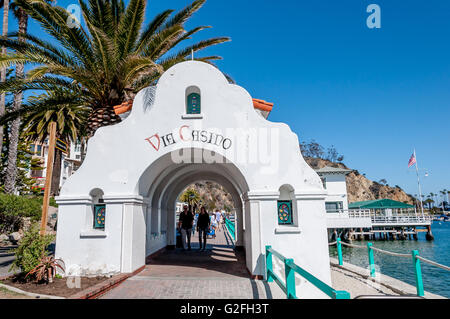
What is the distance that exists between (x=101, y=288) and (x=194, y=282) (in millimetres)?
2197

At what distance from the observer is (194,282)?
24.1 ft

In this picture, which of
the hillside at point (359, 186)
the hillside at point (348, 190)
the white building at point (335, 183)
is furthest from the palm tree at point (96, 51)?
the hillside at point (359, 186)

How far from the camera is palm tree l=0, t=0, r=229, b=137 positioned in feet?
30.5

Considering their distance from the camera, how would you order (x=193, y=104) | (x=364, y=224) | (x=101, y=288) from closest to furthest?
(x=101, y=288)
(x=193, y=104)
(x=364, y=224)

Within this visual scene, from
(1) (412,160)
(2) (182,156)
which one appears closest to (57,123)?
(2) (182,156)

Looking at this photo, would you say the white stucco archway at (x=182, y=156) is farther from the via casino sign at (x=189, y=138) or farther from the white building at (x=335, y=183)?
the white building at (x=335, y=183)

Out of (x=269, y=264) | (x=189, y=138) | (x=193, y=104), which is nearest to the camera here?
(x=269, y=264)

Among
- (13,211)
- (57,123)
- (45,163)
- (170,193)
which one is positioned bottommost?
(13,211)

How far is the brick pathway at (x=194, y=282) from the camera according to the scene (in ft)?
20.6

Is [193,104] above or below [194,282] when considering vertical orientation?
above

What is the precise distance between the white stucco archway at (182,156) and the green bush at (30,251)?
0.91 meters

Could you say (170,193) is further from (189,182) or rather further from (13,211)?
(13,211)

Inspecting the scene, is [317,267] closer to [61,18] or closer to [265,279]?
[265,279]
